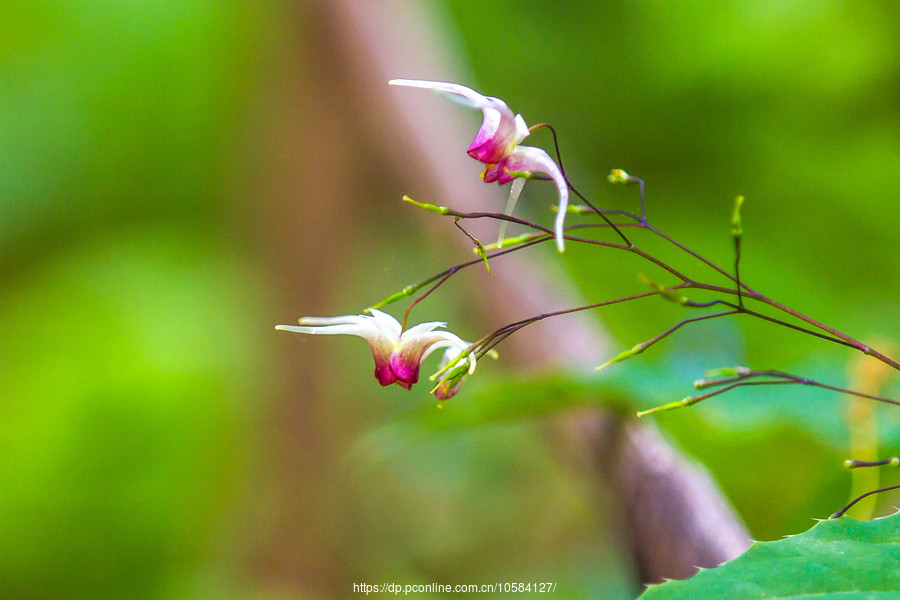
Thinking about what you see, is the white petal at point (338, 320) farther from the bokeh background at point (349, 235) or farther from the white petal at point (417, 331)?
the bokeh background at point (349, 235)

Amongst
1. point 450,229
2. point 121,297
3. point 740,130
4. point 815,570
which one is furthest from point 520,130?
point 121,297

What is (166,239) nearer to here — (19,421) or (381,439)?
(19,421)

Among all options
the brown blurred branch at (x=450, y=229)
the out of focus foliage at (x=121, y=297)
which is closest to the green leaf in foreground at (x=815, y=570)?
the brown blurred branch at (x=450, y=229)

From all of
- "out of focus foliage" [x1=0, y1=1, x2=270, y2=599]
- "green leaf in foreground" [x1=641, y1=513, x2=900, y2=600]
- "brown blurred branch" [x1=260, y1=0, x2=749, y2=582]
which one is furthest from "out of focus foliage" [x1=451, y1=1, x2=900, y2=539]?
"green leaf in foreground" [x1=641, y1=513, x2=900, y2=600]

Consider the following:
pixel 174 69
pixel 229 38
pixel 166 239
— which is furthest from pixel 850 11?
pixel 166 239

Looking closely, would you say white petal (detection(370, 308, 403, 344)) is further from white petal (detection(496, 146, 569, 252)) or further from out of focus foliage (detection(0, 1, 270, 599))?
out of focus foliage (detection(0, 1, 270, 599))
